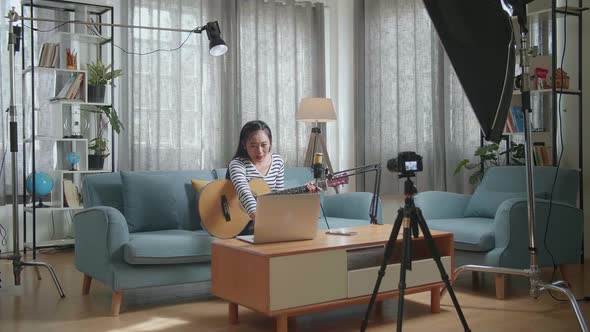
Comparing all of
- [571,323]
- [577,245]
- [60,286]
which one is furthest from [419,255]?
[60,286]

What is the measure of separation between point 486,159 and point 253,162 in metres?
2.11

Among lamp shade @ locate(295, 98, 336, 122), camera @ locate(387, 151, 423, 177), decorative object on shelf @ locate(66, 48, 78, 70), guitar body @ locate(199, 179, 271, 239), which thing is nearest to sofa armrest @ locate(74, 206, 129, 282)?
guitar body @ locate(199, 179, 271, 239)

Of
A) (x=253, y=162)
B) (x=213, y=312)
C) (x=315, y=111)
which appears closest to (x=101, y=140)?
(x=315, y=111)

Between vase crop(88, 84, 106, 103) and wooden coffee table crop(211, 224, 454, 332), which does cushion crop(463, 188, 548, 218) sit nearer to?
wooden coffee table crop(211, 224, 454, 332)

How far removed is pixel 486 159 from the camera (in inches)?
198

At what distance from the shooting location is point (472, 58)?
8.53 feet

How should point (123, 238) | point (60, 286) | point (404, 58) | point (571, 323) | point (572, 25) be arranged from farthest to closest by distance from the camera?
1. point (404, 58)
2. point (572, 25)
3. point (60, 286)
4. point (123, 238)
5. point (571, 323)

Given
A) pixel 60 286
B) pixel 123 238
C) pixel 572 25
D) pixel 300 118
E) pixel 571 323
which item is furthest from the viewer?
pixel 300 118

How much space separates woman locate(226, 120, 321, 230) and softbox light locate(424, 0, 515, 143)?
1336 millimetres

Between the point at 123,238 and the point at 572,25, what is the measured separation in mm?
3631

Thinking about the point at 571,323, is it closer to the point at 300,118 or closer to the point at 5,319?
the point at 5,319

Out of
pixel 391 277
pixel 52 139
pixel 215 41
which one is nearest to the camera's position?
pixel 391 277

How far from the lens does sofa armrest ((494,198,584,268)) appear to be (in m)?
3.61

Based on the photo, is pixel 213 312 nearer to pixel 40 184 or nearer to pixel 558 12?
pixel 40 184
